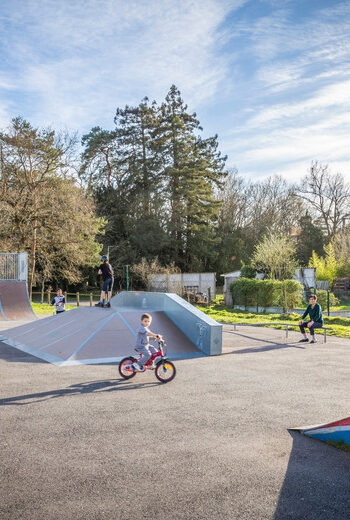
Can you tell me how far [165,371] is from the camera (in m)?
8.74

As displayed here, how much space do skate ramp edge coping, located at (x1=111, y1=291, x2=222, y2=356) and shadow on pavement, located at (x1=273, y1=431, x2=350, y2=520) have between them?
6.38 meters

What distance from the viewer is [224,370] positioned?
9883 millimetres

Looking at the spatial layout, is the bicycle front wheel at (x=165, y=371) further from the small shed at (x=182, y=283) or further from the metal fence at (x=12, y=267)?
the small shed at (x=182, y=283)

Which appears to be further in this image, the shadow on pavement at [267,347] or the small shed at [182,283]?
the small shed at [182,283]

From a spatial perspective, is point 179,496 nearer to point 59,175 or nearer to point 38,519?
point 38,519

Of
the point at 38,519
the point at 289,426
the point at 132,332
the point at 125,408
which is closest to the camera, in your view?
the point at 38,519

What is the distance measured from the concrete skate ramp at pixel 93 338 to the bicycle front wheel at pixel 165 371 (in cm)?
244

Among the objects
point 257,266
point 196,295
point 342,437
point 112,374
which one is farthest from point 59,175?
point 342,437

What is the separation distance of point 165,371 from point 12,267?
18.5m

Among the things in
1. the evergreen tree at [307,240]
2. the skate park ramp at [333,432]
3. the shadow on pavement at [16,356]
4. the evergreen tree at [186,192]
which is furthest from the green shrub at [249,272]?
the skate park ramp at [333,432]

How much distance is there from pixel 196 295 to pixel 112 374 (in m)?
25.8

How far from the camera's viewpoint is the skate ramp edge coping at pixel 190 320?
11938 millimetres

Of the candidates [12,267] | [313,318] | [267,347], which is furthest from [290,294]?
[12,267]

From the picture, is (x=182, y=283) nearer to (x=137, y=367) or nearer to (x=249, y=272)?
(x=249, y=272)
